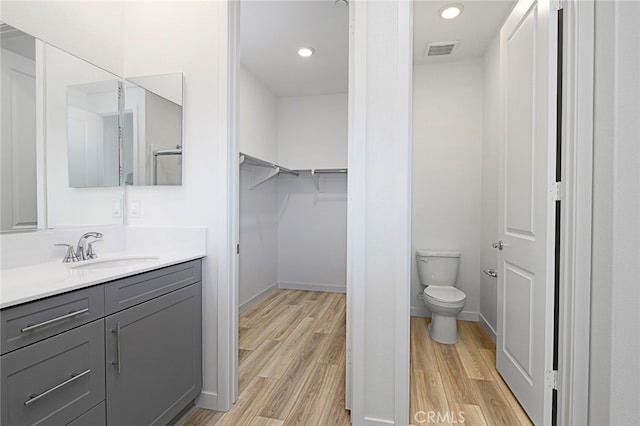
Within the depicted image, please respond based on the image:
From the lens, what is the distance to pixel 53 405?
0.96 metres

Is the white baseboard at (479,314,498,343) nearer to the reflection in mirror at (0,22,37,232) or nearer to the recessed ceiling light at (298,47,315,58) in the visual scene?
the recessed ceiling light at (298,47,315,58)

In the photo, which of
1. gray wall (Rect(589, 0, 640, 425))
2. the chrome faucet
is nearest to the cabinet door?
the chrome faucet

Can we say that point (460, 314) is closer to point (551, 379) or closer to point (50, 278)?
point (551, 379)

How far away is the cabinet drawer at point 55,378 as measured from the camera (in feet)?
2.81

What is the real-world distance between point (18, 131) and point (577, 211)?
242cm

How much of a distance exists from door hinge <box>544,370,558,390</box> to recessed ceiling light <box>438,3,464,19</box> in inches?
94.6

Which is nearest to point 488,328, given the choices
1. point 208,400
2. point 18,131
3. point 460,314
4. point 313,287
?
point 460,314

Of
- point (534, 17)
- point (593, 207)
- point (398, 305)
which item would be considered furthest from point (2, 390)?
point (534, 17)

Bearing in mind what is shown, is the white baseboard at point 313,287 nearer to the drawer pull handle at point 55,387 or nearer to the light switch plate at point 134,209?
the light switch plate at point 134,209

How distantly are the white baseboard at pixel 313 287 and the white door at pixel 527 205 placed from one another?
86.6 inches

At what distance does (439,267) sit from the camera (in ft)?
9.50

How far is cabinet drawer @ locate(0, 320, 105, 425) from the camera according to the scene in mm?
858

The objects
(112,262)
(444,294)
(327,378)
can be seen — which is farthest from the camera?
(444,294)

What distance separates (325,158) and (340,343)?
2.33 metres
